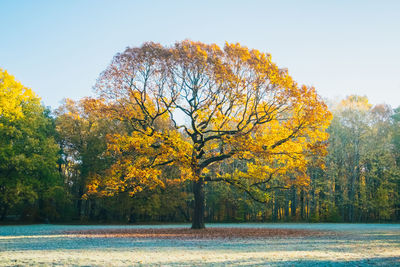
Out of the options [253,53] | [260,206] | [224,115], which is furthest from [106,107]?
[260,206]

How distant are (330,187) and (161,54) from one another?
1193 inches

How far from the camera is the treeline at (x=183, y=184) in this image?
3728 cm

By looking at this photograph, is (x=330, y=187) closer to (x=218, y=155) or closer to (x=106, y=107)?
(x=218, y=155)

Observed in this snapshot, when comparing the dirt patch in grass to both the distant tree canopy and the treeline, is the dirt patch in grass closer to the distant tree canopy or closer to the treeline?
the distant tree canopy

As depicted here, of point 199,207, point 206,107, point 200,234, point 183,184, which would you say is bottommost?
point 200,234

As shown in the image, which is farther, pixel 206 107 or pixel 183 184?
pixel 183 184

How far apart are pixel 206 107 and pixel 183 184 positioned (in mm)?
20198

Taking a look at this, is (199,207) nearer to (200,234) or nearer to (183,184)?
(200,234)

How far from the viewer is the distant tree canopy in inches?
859

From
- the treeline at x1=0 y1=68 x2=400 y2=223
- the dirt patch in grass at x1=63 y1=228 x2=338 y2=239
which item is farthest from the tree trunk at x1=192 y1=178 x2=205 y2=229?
the treeline at x1=0 y1=68 x2=400 y2=223

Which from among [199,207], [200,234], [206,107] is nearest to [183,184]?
[199,207]

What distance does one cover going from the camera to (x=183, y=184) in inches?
1641

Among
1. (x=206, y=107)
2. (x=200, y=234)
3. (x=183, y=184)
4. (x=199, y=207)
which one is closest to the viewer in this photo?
(x=200, y=234)

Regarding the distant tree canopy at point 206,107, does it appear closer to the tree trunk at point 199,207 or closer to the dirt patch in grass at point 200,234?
the tree trunk at point 199,207
